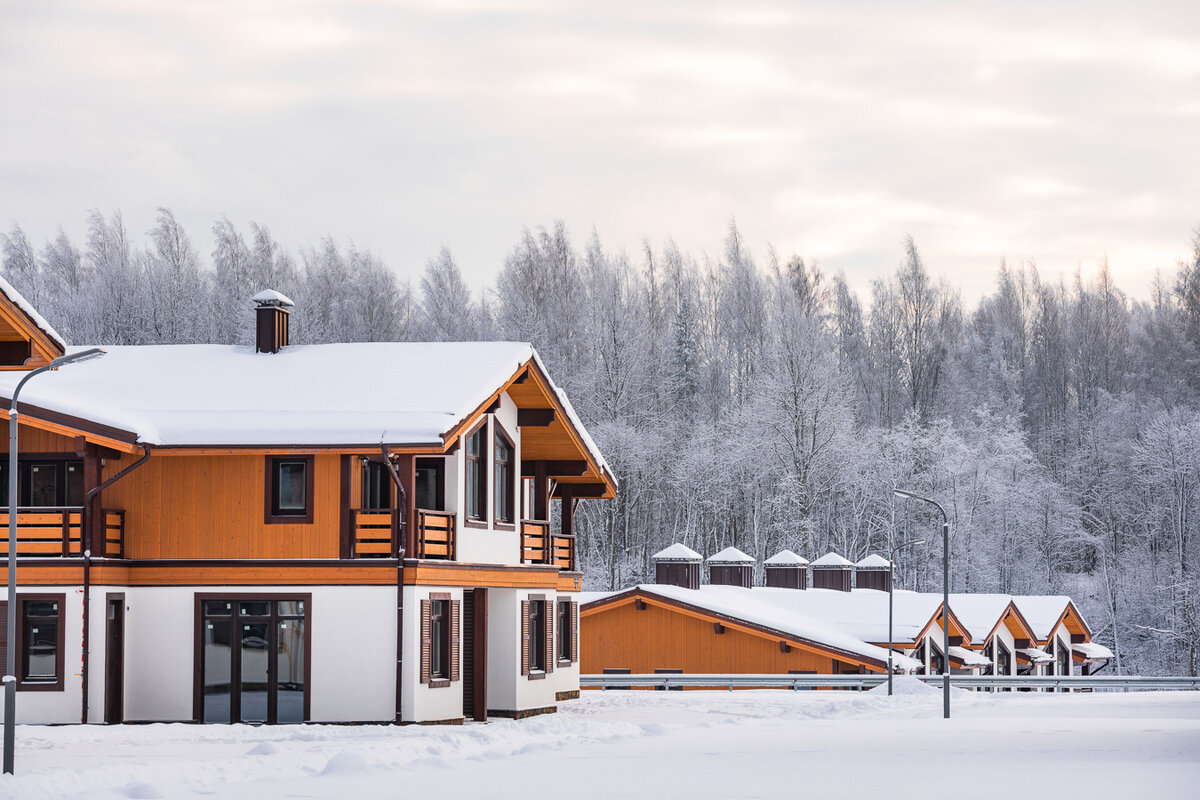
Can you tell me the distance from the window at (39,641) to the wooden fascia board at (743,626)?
24.2 m

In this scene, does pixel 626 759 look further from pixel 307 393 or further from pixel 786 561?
pixel 786 561

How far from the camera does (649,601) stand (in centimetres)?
4894

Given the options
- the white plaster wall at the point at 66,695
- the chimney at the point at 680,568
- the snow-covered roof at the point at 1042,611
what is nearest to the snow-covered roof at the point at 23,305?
the white plaster wall at the point at 66,695

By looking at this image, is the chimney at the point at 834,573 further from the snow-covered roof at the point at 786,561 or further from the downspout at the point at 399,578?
the downspout at the point at 399,578

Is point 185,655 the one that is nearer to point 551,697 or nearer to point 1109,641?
point 551,697

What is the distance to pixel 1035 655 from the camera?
207ft

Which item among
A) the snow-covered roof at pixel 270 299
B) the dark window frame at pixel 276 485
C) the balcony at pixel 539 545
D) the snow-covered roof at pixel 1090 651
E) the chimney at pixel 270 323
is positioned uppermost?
the snow-covered roof at pixel 270 299

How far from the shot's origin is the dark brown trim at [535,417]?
33.1 meters

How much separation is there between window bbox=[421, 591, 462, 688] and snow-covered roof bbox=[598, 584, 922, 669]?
20017mm

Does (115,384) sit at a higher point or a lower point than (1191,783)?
higher

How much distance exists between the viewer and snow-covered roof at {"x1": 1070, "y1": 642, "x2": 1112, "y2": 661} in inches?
2687

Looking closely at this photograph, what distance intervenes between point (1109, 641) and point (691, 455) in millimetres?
23533

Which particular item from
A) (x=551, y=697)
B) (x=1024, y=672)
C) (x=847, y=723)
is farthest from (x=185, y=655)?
(x=1024, y=672)

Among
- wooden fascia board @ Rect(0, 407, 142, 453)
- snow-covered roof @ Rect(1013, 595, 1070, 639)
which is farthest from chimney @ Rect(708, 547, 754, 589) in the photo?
wooden fascia board @ Rect(0, 407, 142, 453)
